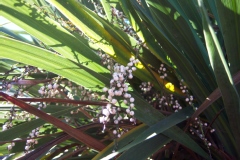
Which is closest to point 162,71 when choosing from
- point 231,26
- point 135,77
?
point 135,77

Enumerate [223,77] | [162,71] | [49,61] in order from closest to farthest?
[223,77] < [49,61] < [162,71]

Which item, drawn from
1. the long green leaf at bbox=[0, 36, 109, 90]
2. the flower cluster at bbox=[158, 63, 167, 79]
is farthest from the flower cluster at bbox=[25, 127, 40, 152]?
the flower cluster at bbox=[158, 63, 167, 79]

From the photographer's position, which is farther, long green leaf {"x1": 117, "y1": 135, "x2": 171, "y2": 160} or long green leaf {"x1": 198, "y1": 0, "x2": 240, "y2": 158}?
long green leaf {"x1": 117, "y1": 135, "x2": 171, "y2": 160}

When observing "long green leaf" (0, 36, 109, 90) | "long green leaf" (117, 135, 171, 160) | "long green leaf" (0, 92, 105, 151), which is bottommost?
"long green leaf" (117, 135, 171, 160)

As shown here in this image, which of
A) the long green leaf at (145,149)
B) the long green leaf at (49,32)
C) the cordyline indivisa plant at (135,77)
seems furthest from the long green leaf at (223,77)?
the long green leaf at (49,32)

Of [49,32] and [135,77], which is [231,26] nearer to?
[135,77]

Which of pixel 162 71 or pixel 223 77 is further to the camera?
pixel 162 71

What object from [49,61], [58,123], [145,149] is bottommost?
[145,149]

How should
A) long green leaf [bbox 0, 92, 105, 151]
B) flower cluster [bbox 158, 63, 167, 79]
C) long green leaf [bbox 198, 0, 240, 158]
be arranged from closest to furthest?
long green leaf [bbox 198, 0, 240, 158] < long green leaf [bbox 0, 92, 105, 151] < flower cluster [bbox 158, 63, 167, 79]

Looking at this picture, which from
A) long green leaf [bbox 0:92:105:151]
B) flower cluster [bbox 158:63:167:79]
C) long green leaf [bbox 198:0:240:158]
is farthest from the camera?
flower cluster [bbox 158:63:167:79]

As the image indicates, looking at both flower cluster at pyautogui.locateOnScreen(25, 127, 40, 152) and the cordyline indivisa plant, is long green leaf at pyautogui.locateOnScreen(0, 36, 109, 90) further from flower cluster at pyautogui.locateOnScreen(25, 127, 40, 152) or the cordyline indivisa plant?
flower cluster at pyautogui.locateOnScreen(25, 127, 40, 152)

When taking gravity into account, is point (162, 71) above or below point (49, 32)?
below

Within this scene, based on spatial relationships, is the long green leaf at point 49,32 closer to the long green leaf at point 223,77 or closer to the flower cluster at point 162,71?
the flower cluster at point 162,71
